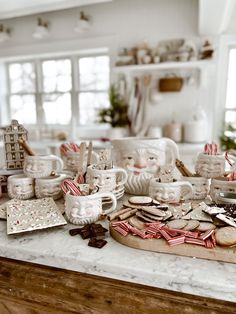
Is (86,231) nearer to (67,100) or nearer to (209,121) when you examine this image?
(209,121)

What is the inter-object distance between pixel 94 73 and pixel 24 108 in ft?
4.40

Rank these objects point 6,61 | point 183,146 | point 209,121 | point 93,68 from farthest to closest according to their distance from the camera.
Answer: point 6,61, point 93,68, point 209,121, point 183,146

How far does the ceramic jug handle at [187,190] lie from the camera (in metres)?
0.94

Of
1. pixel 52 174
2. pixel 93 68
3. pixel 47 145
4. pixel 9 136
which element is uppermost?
pixel 93 68

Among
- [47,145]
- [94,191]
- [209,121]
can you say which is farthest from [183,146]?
[94,191]

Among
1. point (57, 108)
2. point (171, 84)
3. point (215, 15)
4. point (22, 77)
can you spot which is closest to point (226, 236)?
point (215, 15)

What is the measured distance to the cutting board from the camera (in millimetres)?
624

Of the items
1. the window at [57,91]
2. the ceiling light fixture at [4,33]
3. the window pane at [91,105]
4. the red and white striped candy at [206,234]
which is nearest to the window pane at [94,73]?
the window pane at [91,105]

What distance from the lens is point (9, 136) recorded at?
1.18 meters

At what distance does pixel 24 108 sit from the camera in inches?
171

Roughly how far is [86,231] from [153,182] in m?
0.31

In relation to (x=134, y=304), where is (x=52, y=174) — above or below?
above

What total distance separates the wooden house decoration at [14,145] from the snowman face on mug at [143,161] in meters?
0.49

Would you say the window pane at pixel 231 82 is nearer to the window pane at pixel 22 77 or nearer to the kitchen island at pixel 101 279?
the window pane at pixel 22 77
